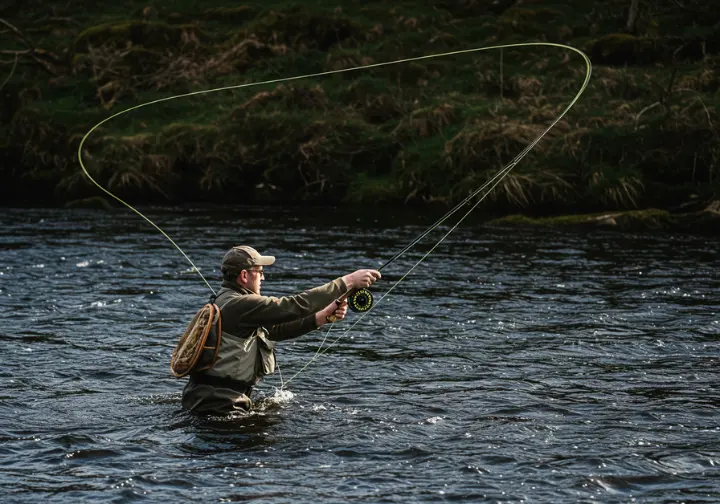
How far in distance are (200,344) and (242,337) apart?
14.6 inches

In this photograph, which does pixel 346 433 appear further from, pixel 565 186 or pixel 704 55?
pixel 704 55

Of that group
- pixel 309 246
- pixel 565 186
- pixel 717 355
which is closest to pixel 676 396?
pixel 717 355

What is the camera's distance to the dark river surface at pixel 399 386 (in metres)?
6.94

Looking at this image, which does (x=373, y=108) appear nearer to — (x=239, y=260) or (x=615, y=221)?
(x=615, y=221)

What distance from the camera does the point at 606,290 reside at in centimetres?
1495

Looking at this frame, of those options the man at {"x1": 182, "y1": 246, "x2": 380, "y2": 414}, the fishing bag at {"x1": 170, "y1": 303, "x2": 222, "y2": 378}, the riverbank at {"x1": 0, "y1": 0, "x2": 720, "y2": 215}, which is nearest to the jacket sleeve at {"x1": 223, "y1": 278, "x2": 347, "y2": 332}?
the man at {"x1": 182, "y1": 246, "x2": 380, "y2": 414}

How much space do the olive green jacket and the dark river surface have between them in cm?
22

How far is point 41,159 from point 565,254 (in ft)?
53.9

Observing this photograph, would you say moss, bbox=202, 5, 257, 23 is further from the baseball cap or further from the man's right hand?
the man's right hand

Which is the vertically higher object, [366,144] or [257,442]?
[366,144]

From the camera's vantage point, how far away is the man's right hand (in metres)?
8.06

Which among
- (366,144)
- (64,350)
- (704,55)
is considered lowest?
(64,350)

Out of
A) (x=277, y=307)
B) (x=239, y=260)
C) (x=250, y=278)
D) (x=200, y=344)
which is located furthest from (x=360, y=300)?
(x=200, y=344)

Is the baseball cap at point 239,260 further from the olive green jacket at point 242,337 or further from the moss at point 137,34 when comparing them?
the moss at point 137,34
